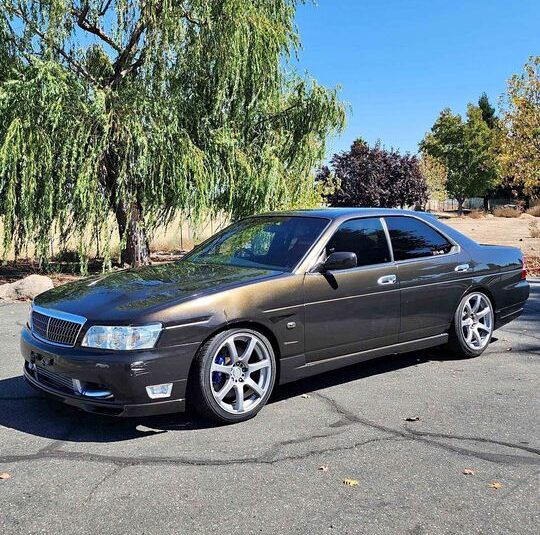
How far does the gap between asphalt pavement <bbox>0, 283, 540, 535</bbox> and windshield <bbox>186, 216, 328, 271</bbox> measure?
1143mm

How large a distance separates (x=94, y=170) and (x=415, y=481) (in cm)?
1008

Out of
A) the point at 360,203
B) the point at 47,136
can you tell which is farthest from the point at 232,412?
the point at 360,203

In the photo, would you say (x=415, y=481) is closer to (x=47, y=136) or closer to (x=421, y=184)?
(x=47, y=136)

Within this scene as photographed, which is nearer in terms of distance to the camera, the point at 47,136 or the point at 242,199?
the point at 47,136

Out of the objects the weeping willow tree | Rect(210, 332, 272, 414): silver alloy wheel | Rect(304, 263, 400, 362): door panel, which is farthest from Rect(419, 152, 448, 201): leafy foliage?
Rect(210, 332, 272, 414): silver alloy wheel

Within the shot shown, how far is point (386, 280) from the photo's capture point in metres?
5.39

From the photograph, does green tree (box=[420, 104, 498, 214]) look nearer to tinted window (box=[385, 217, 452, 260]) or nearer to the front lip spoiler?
tinted window (box=[385, 217, 452, 260])

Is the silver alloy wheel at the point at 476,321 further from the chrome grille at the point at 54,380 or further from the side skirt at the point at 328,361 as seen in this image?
the chrome grille at the point at 54,380

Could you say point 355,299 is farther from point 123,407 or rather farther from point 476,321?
point 123,407

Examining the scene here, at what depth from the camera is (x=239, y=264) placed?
5.32 m

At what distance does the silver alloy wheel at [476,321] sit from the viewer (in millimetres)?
6203

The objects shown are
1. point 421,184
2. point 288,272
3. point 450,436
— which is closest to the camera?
point 450,436

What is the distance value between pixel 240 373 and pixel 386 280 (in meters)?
1.64

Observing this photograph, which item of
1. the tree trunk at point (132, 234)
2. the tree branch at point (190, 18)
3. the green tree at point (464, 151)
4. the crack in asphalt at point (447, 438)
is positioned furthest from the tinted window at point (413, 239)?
the green tree at point (464, 151)
